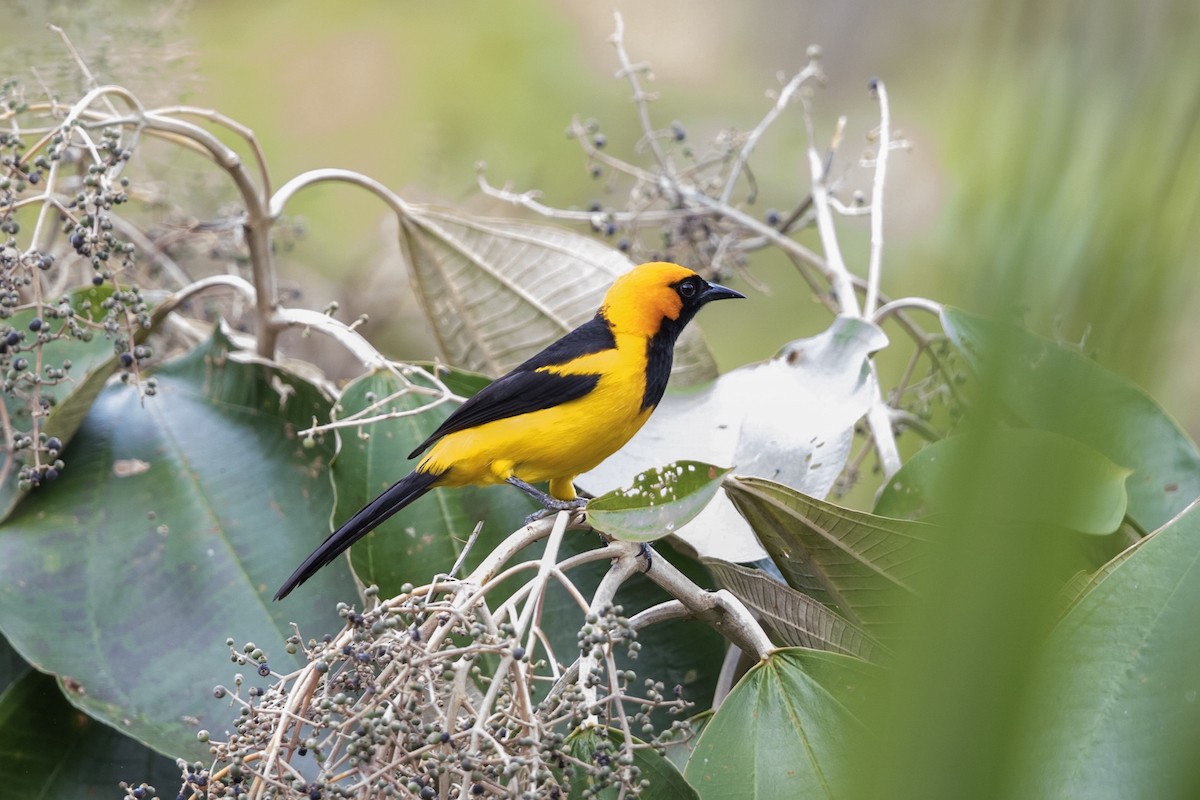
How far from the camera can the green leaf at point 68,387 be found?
143 centimetres

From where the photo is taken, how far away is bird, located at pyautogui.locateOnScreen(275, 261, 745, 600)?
4.36ft

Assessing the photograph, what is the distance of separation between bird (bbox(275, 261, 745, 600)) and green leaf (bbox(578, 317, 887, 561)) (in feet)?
0.15

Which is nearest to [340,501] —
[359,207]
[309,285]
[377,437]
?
[377,437]

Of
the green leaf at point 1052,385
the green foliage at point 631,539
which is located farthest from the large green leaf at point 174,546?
the green leaf at point 1052,385

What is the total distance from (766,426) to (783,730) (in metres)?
0.50

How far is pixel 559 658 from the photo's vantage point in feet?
3.99

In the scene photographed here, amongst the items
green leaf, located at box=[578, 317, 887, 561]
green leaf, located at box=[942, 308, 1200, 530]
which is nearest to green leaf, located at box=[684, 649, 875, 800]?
green leaf, located at box=[578, 317, 887, 561]

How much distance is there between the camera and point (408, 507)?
4.43 feet

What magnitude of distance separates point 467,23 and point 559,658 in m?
3.46

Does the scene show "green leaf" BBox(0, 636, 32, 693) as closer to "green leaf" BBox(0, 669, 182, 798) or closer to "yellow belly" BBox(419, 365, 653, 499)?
"green leaf" BBox(0, 669, 182, 798)

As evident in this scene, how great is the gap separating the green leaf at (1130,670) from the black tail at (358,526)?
75 cm

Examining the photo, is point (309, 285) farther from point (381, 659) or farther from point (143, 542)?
point (381, 659)

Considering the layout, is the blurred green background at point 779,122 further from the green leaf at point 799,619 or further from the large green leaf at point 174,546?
the large green leaf at point 174,546

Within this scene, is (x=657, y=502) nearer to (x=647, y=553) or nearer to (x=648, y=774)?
(x=647, y=553)
